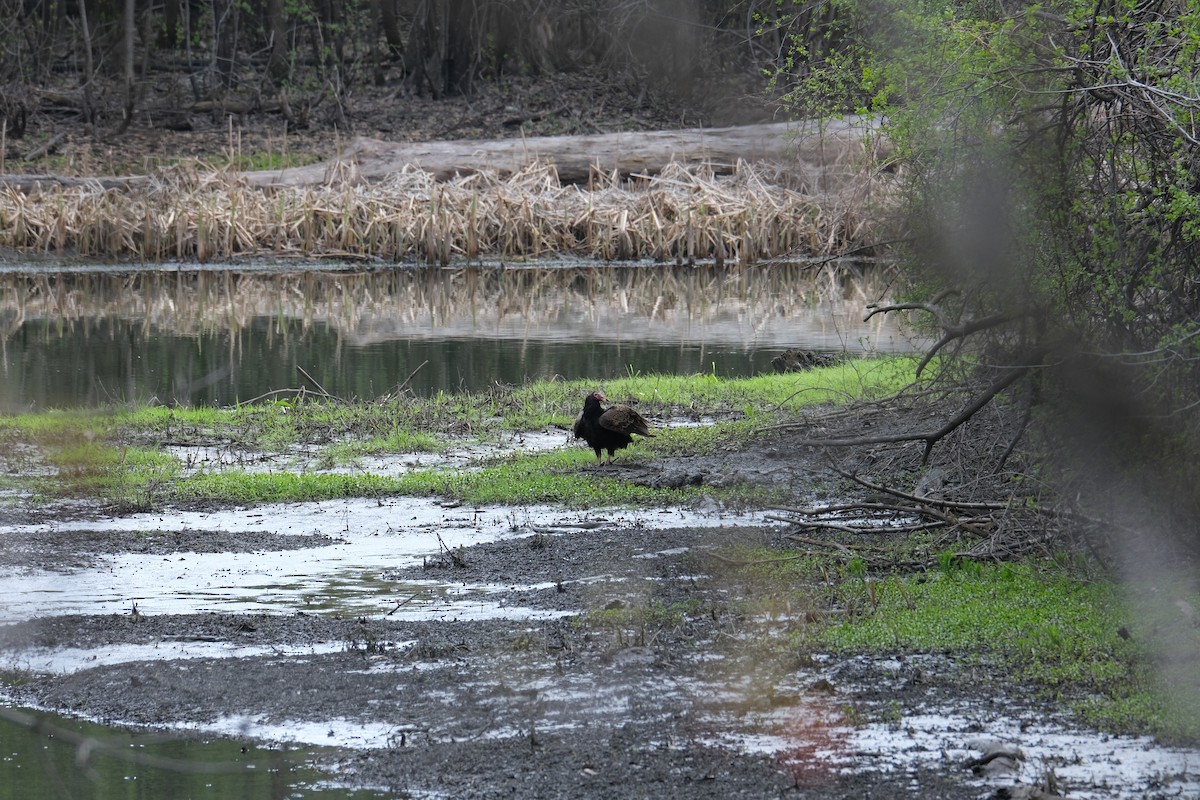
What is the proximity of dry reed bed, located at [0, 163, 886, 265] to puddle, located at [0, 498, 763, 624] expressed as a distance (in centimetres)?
1999

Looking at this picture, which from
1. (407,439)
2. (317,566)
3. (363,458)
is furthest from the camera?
(407,439)

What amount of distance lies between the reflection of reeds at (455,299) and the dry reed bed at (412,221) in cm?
52

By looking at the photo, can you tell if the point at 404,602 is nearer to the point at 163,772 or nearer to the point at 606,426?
the point at 163,772

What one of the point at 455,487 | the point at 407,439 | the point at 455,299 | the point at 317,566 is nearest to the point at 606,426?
the point at 455,487

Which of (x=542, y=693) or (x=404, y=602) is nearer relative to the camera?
(x=542, y=693)

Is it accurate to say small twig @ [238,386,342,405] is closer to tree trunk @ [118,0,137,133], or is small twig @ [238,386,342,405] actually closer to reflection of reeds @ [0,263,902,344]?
reflection of reeds @ [0,263,902,344]

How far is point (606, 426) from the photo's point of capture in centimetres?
1124

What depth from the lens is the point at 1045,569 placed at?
758 centimetres

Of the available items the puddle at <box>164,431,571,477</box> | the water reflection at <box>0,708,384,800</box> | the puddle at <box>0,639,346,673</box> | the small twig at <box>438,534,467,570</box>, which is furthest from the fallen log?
the water reflection at <box>0,708,384,800</box>

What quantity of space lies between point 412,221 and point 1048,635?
2457 cm

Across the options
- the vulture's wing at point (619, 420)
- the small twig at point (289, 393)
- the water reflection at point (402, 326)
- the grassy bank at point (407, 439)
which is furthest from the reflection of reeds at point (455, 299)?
the vulture's wing at point (619, 420)

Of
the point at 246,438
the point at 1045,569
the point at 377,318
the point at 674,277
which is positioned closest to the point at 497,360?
the point at 377,318

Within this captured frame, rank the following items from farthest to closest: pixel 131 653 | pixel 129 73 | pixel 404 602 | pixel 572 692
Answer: pixel 129 73 < pixel 404 602 < pixel 131 653 < pixel 572 692

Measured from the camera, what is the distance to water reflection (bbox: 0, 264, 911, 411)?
57.9 feet
